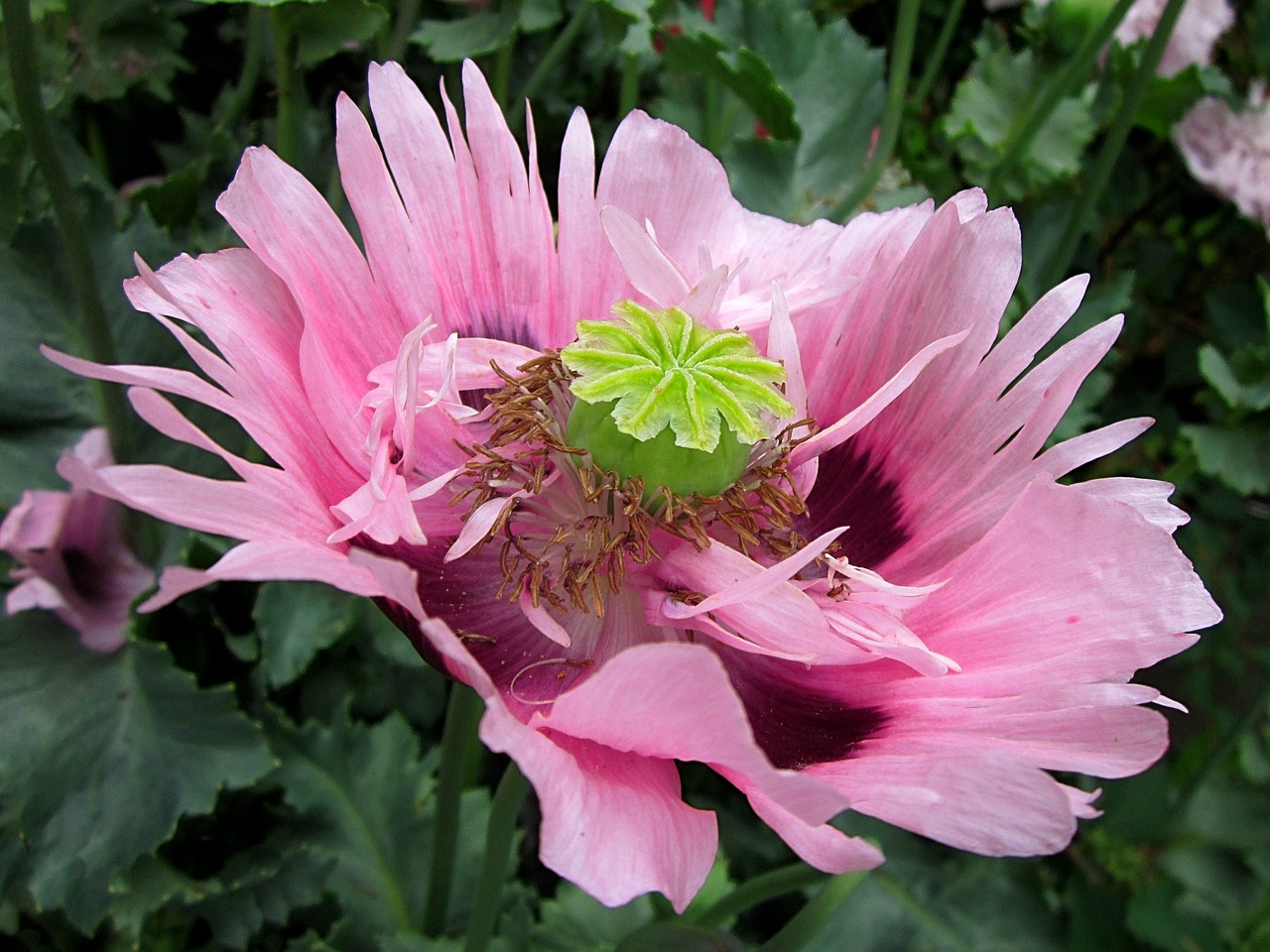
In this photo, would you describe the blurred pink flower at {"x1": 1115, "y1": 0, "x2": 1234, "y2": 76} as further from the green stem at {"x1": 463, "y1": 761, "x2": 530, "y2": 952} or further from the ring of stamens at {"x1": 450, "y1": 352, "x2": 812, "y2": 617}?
the green stem at {"x1": 463, "y1": 761, "x2": 530, "y2": 952}

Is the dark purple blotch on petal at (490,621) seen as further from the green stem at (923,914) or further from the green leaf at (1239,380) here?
the green leaf at (1239,380)

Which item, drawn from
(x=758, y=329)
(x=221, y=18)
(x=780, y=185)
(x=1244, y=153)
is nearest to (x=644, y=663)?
(x=758, y=329)

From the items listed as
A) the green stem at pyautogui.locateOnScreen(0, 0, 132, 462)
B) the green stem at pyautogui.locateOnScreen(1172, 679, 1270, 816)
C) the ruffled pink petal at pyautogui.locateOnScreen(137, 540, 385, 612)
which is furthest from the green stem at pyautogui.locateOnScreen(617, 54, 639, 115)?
the green stem at pyautogui.locateOnScreen(1172, 679, 1270, 816)

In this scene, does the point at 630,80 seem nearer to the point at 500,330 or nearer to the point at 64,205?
the point at 500,330

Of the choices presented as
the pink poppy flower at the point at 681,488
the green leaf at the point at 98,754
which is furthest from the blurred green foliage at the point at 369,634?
the pink poppy flower at the point at 681,488

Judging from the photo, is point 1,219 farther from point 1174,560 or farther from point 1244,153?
point 1244,153

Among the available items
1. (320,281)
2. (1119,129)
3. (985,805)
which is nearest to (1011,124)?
(1119,129)
